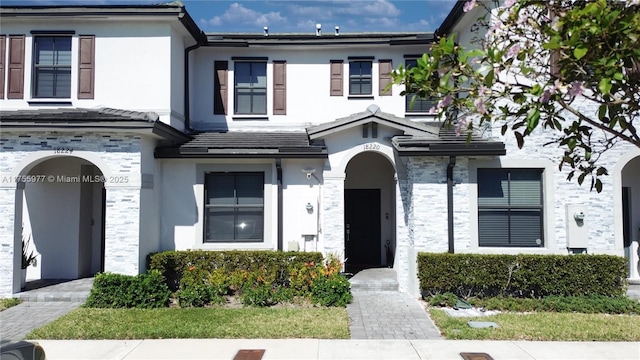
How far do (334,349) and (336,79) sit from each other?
28.0 ft

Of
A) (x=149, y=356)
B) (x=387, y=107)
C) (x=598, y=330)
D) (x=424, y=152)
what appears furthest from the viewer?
(x=387, y=107)

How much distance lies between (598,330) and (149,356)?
732cm

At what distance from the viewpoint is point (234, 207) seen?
11328mm

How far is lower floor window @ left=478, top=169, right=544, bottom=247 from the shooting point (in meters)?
9.92

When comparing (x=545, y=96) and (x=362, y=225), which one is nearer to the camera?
(x=545, y=96)

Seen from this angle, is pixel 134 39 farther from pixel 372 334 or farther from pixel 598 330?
pixel 598 330

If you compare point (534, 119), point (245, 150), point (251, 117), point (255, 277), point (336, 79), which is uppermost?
point (336, 79)

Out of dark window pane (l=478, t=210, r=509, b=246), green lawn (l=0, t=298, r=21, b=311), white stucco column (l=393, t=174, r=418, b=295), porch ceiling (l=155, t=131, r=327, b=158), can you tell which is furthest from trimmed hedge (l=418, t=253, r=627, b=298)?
green lawn (l=0, t=298, r=21, b=311)

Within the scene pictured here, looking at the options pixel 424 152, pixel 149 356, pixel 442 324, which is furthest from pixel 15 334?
pixel 424 152

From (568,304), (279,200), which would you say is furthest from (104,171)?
(568,304)

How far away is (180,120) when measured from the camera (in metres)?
11.9

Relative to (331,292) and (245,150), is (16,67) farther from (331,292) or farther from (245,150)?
(331,292)

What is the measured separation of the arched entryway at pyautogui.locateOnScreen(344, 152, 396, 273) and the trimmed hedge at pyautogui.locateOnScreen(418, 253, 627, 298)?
3.72 m

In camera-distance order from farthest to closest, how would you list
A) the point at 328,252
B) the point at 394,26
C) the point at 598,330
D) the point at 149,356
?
the point at 394,26
the point at 328,252
the point at 598,330
the point at 149,356
